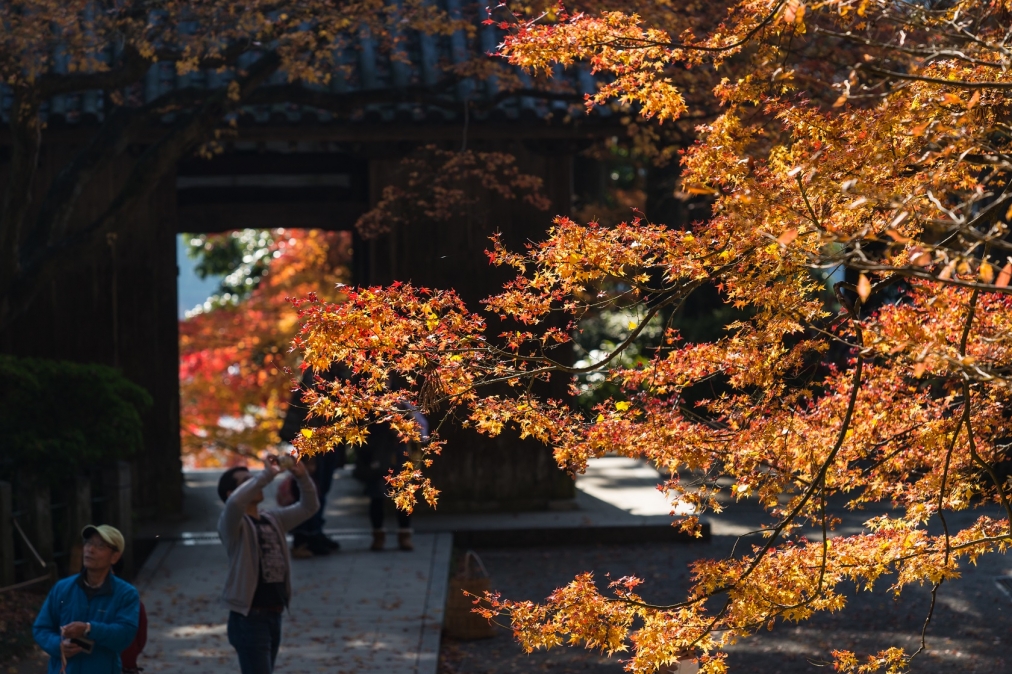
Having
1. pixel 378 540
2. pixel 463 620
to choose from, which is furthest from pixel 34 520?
pixel 463 620

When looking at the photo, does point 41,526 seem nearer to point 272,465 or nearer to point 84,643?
point 272,465

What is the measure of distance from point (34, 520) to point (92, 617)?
15.1 ft

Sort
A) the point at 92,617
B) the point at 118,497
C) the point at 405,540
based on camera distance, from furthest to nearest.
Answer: the point at 405,540
the point at 118,497
the point at 92,617

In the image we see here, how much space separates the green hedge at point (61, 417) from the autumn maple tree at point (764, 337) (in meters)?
6.26

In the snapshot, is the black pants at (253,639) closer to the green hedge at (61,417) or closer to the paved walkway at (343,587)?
the paved walkway at (343,587)

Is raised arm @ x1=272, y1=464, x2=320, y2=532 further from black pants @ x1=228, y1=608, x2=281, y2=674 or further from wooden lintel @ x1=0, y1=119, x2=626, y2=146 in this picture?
wooden lintel @ x1=0, y1=119, x2=626, y2=146

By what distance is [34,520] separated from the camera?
980 cm

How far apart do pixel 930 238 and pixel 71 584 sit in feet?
15.4

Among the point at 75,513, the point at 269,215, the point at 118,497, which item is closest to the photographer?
the point at 75,513

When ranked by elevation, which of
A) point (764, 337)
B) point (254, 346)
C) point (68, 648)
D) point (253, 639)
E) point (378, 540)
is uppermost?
point (254, 346)

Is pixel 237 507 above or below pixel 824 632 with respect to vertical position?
above

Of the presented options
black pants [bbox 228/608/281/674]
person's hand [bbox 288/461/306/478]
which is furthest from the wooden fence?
person's hand [bbox 288/461/306/478]

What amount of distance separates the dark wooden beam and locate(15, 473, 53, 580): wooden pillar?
4.21 m

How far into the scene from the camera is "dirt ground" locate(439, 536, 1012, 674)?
859 cm
